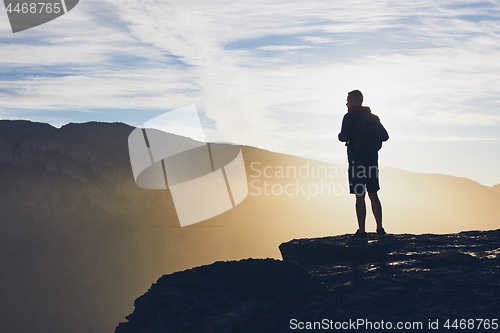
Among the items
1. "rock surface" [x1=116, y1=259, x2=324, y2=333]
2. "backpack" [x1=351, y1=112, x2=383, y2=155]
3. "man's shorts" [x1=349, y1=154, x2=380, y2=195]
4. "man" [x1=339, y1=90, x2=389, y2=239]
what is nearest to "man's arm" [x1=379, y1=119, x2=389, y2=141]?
"man" [x1=339, y1=90, x2=389, y2=239]

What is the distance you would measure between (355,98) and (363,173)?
3.66ft

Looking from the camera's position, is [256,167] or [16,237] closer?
[16,237]

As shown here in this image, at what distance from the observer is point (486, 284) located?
17.3ft

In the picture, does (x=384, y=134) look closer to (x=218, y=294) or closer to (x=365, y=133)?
(x=365, y=133)

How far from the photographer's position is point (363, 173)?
7723 millimetres

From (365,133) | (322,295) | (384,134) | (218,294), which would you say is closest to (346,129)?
(365,133)

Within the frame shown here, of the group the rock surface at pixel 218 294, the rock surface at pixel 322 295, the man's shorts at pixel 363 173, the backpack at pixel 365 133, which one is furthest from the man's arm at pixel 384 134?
the rock surface at pixel 218 294

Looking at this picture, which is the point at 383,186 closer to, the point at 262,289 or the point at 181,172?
the point at 181,172

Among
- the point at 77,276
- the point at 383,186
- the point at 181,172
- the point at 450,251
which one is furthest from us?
the point at 383,186

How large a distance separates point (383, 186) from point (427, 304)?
57.0 meters

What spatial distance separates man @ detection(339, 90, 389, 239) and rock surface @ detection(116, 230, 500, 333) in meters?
1.39

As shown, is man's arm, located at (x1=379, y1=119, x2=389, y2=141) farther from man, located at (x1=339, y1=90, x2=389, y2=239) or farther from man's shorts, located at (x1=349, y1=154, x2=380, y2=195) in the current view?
man's shorts, located at (x1=349, y1=154, x2=380, y2=195)

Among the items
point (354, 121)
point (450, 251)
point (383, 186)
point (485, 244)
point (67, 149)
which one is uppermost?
point (354, 121)

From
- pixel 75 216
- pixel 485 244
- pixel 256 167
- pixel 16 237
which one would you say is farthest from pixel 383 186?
pixel 485 244
